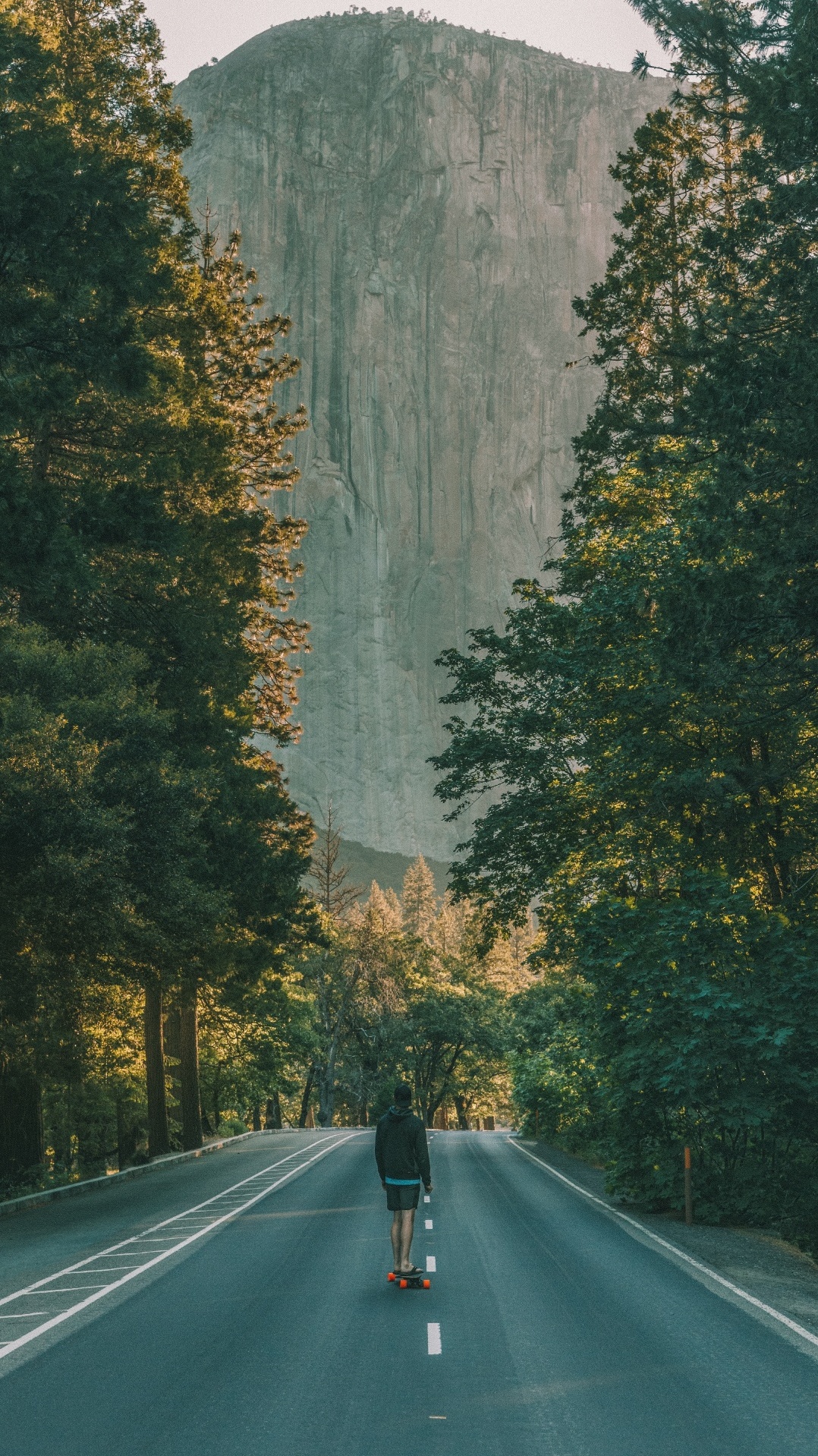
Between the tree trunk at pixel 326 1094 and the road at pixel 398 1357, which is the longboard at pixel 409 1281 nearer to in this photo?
the road at pixel 398 1357

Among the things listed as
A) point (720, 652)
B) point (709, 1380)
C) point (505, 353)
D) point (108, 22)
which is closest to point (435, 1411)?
point (709, 1380)

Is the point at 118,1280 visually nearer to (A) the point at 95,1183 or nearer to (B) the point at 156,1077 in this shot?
(A) the point at 95,1183

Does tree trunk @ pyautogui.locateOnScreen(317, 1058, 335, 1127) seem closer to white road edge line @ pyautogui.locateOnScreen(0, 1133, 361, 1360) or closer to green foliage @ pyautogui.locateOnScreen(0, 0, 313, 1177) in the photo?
green foliage @ pyautogui.locateOnScreen(0, 0, 313, 1177)

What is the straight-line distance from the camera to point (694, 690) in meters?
15.0

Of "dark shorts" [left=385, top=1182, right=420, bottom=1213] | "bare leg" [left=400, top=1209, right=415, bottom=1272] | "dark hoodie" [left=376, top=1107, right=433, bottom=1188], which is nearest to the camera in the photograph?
"dark shorts" [left=385, top=1182, right=420, bottom=1213]

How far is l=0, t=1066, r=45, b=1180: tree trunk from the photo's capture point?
79.0 feet

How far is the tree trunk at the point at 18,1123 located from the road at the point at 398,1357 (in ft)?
23.1

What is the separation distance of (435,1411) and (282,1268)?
674cm

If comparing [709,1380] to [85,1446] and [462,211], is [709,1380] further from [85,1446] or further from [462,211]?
[462,211]

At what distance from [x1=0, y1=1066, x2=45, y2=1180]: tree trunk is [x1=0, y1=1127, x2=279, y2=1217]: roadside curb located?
0.67m

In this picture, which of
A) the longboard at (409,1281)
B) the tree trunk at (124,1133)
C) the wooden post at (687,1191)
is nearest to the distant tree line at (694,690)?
the wooden post at (687,1191)

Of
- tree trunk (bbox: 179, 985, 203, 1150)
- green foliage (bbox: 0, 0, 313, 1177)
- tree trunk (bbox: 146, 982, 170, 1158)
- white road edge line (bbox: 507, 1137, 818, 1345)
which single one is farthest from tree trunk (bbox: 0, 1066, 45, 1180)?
tree trunk (bbox: 179, 985, 203, 1150)

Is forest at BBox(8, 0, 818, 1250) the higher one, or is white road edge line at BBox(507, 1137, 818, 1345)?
forest at BBox(8, 0, 818, 1250)

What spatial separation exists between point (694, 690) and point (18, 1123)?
53.6ft
